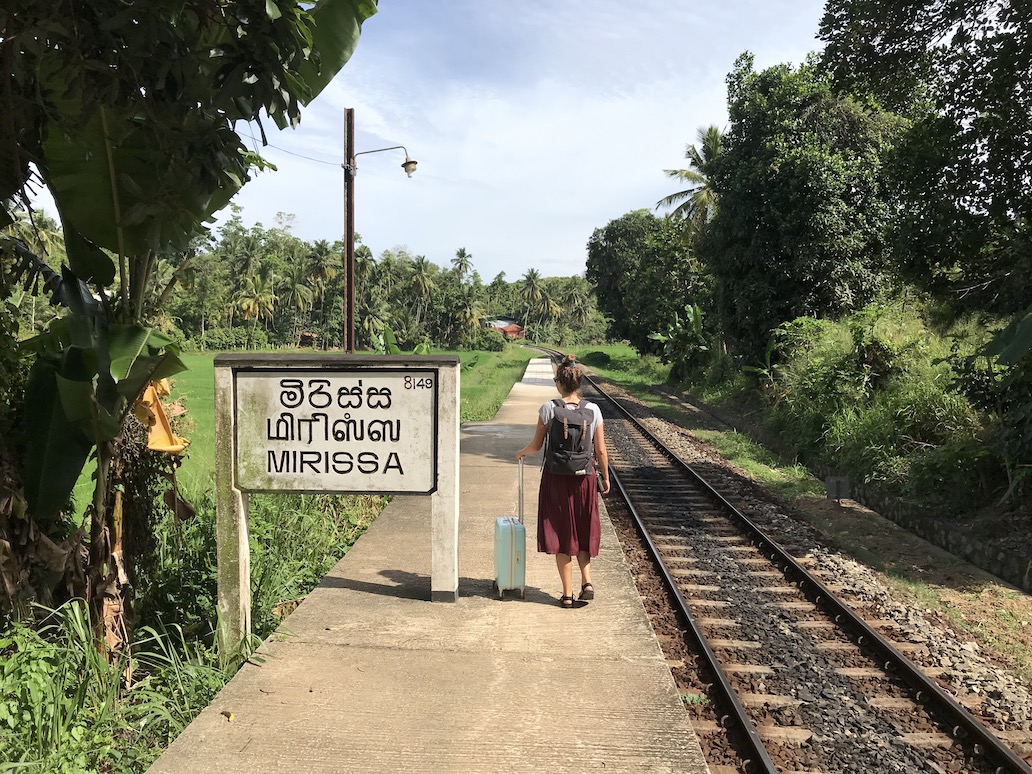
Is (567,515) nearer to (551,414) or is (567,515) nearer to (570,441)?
(570,441)

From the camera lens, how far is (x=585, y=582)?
5.14m

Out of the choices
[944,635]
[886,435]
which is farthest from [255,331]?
[944,635]

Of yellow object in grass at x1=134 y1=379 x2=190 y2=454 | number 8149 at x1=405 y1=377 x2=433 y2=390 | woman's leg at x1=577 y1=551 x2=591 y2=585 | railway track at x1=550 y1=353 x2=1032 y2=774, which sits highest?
number 8149 at x1=405 y1=377 x2=433 y2=390

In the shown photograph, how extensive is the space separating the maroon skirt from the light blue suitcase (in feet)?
0.56

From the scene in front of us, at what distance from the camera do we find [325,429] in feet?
15.1

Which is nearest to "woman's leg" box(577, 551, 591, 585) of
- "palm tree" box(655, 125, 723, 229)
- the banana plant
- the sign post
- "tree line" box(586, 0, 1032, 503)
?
the sign post

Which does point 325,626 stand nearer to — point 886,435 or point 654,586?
point 654,586

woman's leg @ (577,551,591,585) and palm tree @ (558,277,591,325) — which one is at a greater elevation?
palm tree @ (558,277,591,325)

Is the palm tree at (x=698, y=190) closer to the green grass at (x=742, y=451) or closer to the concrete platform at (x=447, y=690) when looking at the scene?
the green grass at (x=742, y=451)

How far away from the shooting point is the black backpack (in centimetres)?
484

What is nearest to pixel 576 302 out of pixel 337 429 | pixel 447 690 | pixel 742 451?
pixel 742 451

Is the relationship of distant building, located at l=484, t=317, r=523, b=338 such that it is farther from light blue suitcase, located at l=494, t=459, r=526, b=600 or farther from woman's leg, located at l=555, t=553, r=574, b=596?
woman's leg, located at l=555, t=553, r=574, b=596

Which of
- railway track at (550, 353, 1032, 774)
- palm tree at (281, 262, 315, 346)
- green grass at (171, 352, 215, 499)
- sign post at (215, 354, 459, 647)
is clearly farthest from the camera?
palm tree at (281, 262, 315, 346)

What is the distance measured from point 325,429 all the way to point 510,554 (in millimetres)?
1521
